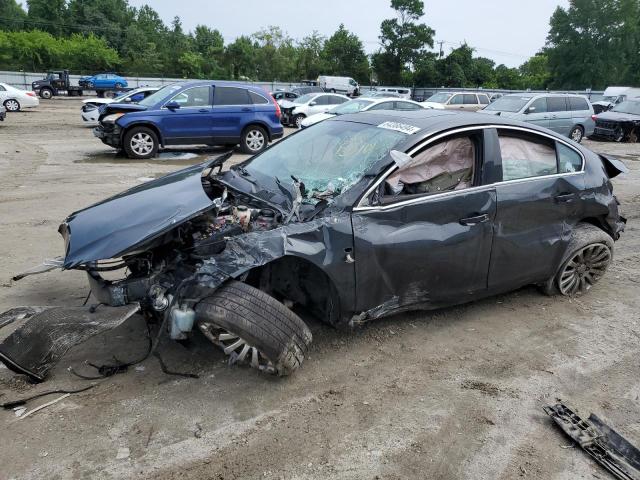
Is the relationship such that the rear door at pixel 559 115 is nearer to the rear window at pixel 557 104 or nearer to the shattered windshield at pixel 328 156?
the rear window at pixel 557 104

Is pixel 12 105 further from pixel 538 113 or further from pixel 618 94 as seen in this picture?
pixel 618 94

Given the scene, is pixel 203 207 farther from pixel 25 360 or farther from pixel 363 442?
pixel 363 442

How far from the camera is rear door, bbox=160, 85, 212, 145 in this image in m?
11.9

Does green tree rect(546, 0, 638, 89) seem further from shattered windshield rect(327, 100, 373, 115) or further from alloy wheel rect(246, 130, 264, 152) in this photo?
alloy wheel rect(246, 130, 264, 152)

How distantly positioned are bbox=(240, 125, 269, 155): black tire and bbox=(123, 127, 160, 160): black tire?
222 centimetres

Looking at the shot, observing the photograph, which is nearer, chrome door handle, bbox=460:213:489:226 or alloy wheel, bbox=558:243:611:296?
chrome door handle, bbox=460:213:489:226

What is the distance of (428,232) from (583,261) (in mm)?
1973

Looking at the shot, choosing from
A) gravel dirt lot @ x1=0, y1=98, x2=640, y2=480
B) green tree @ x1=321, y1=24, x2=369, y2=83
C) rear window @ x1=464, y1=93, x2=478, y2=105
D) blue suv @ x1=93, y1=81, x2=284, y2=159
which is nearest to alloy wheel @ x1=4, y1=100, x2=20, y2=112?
blue suv @ x1=93, y1=81, x2=284, y2=159

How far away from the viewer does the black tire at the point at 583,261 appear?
437 centimetres

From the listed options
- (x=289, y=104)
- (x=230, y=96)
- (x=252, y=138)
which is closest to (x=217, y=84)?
(x=230, y=96)

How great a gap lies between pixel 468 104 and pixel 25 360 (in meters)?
21.9

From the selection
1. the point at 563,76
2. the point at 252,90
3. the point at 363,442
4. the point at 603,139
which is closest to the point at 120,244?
the point at 363,442

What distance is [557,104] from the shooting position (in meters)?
15.6

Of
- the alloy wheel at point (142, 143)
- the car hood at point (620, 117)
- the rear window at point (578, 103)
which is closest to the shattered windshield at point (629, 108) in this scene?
the car hood at point (620, 117)
